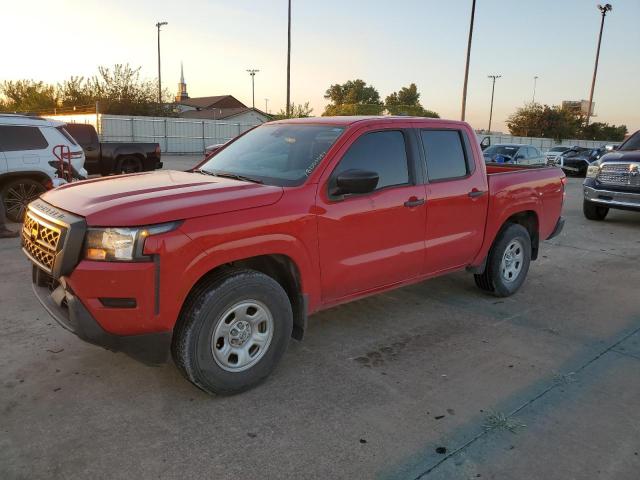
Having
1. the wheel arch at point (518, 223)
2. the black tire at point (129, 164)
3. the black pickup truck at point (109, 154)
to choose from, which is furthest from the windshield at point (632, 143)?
the black tire at point (129, 164)

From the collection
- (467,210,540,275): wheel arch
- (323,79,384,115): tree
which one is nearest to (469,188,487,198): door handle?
(467,210,540,275): wheel arch

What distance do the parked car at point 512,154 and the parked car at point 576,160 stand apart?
16.8ft

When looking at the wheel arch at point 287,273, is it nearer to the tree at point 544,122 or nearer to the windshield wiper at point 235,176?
the windshield wiper at point 235,176

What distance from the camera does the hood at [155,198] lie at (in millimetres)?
3000

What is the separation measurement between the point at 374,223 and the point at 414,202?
49 centimetres

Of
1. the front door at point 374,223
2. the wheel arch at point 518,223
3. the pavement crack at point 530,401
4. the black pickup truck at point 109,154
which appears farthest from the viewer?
the black pickup truck at point 109,154

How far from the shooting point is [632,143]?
35.5 ft

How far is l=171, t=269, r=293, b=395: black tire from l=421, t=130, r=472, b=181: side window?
1917 mm

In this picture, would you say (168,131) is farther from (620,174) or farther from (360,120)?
(360,120)

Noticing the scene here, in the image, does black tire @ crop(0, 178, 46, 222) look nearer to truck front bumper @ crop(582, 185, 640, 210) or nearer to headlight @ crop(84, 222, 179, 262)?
headlight @ crop(84, 222, 179, 262)

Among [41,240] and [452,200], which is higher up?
[452,200]

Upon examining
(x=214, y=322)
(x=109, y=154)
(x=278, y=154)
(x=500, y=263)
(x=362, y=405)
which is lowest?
(x=362, y=405)

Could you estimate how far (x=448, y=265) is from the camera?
16.2ft

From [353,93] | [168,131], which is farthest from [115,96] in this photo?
[353,93]
